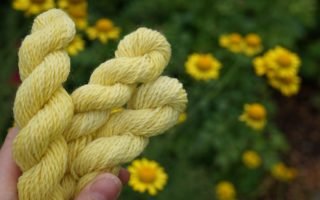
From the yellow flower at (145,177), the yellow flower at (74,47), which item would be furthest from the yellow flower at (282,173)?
the yellow flower at (74,47)

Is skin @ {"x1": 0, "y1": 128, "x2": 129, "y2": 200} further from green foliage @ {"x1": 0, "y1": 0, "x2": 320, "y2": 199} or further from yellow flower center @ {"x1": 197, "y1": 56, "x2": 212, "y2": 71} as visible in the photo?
yellow flower center @ {"x1": 197, "y1": 56, "x2": 212, "y2": 71}

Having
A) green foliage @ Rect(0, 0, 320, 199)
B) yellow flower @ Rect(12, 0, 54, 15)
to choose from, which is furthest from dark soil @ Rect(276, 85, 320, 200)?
yellow flower @ Rect(12, 0, 54, 15)

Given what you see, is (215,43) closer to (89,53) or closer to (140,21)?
(140,21)

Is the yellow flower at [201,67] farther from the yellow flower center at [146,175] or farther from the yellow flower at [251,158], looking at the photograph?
the yellow flower center at [146,175]

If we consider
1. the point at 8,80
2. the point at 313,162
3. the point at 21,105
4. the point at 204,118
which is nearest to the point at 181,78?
the point at 204,118

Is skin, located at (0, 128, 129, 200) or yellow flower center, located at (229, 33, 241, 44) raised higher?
skin, located at (0, 128, 129, 200)
